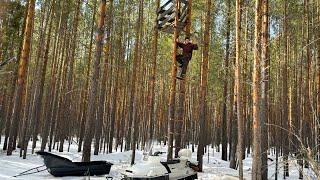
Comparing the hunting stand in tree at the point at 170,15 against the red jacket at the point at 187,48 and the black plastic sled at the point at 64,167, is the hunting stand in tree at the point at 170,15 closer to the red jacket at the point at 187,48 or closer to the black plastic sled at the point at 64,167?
the red jacket at the point at 187,48

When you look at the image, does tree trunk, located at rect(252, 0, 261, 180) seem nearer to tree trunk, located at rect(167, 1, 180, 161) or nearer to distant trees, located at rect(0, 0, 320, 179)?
distant trees, located at rect(0, 0, 320, 179)

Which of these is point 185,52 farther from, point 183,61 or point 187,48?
point 183,61

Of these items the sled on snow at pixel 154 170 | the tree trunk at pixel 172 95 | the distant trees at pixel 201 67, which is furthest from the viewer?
the tree trunk at pixel 172 95

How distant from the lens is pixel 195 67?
29.5 m

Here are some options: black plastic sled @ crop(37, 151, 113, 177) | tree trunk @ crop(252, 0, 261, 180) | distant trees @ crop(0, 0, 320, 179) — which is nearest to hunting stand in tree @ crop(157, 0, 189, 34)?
distant trees @ crop(0, 0, 320, 179)

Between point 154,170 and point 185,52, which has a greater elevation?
point 185,52

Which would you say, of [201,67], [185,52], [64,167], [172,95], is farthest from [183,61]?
[201,67]

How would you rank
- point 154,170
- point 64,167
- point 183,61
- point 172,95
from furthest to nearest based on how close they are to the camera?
1. point 172,95
2. point 183,61
3. point 64,167
4. point 154,170

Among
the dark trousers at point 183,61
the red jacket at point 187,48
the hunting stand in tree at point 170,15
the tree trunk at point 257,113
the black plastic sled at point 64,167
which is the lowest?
the black plastic sled at point 64,167

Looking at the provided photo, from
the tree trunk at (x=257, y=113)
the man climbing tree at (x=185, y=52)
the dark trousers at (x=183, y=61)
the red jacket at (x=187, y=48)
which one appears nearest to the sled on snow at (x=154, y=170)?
the tree trunk at (x=257, y=113)

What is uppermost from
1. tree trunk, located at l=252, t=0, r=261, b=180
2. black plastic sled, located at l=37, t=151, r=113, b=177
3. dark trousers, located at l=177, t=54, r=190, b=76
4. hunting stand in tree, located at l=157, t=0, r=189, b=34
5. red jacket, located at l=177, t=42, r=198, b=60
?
hunting stand in tree, located at l=157, t=0, r=189, b=34

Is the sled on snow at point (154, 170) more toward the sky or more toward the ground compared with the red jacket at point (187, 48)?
more toward the ground

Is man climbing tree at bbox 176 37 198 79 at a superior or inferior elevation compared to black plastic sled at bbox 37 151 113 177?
superior

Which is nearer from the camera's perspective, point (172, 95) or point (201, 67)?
point (172, 95)
